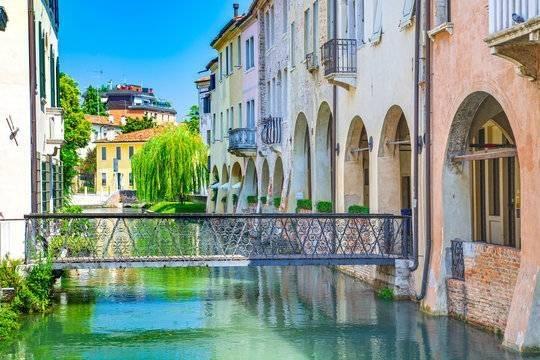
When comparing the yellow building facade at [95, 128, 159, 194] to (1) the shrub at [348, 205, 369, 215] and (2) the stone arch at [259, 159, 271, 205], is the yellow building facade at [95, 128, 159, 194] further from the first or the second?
(1) the shrub at [348, 205, 369, 215]

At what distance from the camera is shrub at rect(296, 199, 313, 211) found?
30750mm

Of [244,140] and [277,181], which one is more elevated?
[244,140]

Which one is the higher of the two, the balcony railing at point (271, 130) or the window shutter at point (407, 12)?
the window shutter at point (407, 12)

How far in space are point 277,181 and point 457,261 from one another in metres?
20.8

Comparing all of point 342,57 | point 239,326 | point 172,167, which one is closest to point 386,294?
point 239,326

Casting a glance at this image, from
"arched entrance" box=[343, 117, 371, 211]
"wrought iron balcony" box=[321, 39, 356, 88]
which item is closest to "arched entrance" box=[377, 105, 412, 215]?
"wrought iron balcony" box=[321, 39, 356, 88]

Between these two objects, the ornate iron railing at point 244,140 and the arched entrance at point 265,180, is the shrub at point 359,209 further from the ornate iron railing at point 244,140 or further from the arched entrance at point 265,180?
the ornate iron railing at point 244,140

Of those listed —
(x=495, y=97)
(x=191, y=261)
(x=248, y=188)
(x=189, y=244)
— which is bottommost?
(x=191, y=261)

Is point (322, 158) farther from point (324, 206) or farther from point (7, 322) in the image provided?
point (7, 322)

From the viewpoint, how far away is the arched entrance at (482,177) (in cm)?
1755

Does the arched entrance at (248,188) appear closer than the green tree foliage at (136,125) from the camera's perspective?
Yes

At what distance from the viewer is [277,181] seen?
126ft

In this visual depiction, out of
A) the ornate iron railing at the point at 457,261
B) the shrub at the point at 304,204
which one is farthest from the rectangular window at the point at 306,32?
the ornate iron railing at the point at 457,261

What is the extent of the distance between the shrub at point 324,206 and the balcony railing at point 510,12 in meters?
14.3
